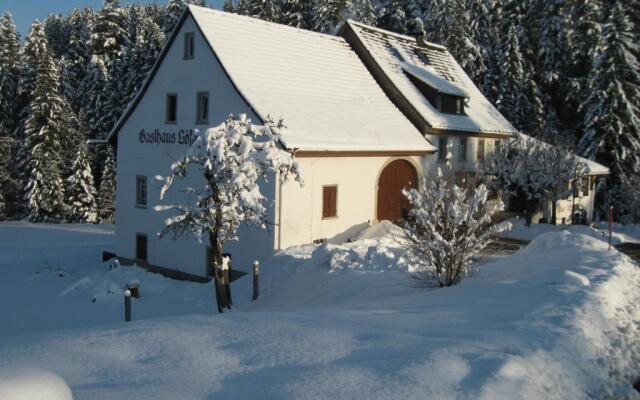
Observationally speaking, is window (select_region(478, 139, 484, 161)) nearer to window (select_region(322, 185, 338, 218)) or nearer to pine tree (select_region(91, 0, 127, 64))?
window (select_region(322, 185, 338, 218))

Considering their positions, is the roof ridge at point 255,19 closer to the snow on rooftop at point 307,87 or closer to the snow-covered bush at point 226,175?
the snow on rooftop at point 307,87

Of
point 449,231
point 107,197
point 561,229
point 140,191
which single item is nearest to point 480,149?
point 561,229

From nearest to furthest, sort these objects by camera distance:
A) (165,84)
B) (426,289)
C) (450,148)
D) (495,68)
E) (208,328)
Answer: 1. (208,328)
2. (426,289)
3. (165,84)
4. (450,148)
5. (495,68)

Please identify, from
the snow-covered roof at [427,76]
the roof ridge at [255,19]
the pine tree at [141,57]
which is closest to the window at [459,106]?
the snow-covered roof at [427,76]

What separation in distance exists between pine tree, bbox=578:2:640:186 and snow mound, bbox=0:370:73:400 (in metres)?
39.9

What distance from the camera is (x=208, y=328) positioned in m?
7.69

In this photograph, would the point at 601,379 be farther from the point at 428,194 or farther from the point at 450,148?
the point at 450,148

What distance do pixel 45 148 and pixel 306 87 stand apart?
31.6 m

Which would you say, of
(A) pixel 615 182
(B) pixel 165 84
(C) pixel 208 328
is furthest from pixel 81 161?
(C) pixel 208 328

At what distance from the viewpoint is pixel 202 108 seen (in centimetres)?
2244

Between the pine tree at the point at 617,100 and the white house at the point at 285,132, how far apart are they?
1841 centimetres

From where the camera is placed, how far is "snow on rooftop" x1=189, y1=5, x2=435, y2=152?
20844 mm

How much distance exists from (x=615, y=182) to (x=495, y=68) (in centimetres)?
1654

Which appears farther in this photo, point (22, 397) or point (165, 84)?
point (165, 84)
